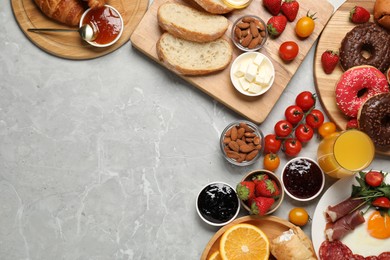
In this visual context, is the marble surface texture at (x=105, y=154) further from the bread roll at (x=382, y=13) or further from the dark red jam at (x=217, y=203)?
A: the bread roll at (x=382, y=13)

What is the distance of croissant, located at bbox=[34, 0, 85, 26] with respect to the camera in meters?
2.76

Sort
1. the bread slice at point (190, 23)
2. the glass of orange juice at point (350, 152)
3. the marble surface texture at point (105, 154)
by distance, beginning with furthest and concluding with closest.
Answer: the marble surface texture at point (105, 154) → the bread slice at point (190, 23) → the glass of orange juice at point (350, 152)

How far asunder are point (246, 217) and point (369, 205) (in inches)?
23.7

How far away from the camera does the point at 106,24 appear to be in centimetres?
285

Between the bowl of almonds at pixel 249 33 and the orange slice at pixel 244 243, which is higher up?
the bowl of almonds at pixel 249 33

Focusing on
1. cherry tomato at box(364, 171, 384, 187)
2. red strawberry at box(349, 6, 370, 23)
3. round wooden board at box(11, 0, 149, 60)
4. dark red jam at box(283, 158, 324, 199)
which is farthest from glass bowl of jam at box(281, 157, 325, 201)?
round wooden board at box(11, 0, 149, 60)

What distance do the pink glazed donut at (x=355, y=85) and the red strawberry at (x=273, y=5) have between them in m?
0.46

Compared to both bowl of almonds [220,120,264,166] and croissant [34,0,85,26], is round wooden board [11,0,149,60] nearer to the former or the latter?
croissant [34,0,85,26]

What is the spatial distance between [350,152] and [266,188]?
425mm

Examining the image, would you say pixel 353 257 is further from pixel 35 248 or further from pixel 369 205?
pixel 35 248

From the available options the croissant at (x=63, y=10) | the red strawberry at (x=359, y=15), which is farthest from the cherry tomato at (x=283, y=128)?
the croissant at (x=63, y=10)

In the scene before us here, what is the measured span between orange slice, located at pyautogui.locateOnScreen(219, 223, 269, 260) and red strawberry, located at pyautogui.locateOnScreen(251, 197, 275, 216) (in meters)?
0.08

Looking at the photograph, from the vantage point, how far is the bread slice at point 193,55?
9.16 feet

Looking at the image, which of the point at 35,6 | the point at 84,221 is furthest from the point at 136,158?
the point at 35,6
